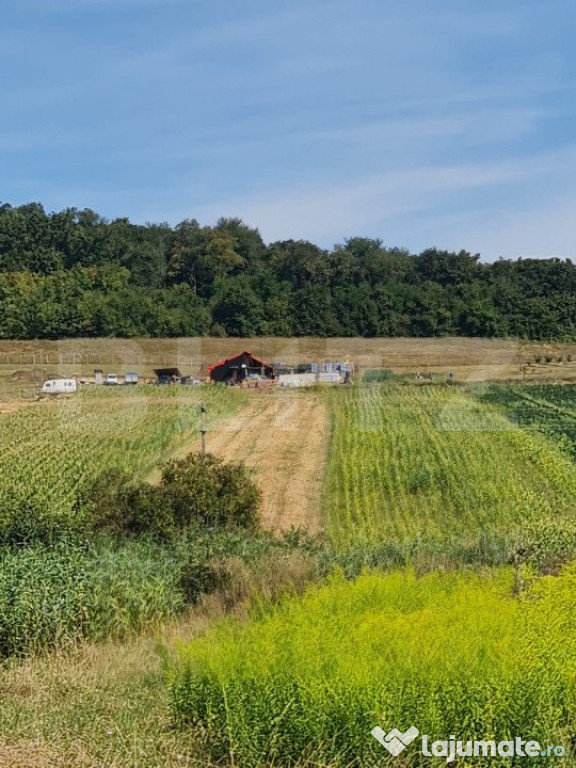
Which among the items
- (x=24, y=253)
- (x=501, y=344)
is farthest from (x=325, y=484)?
(x=24, y=253)

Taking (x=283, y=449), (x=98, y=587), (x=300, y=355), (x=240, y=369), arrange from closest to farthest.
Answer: (x=98, y=587)
(x=283, y=449)
(x=240, y=369)
(x=300, y=355)

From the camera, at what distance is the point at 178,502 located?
17.0 metres

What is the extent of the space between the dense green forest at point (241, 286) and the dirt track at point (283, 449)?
30.3 meters

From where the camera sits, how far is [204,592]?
1233cm

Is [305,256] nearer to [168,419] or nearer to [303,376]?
[303,376]

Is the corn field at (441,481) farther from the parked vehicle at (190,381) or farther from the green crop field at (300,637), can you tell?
the parked vehicle at (190,381)

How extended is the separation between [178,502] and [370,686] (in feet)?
36.7

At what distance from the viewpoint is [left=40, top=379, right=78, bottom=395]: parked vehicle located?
50.1 metres

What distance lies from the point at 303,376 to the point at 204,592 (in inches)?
1644

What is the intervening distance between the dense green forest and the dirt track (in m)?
30.3

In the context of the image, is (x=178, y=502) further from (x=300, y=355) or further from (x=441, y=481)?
(x=300, y=355)

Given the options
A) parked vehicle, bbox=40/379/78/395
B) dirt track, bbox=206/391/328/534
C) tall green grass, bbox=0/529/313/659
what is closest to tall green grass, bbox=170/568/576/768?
tall green grass, bbox=0/529/313/659

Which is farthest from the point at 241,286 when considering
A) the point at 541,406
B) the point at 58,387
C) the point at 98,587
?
the point at 98,587

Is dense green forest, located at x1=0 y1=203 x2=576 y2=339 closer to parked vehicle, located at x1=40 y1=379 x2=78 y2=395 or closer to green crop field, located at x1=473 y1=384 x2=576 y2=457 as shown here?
parked vehicle, located at x1=40 y1=379 x2=78 y2=395
